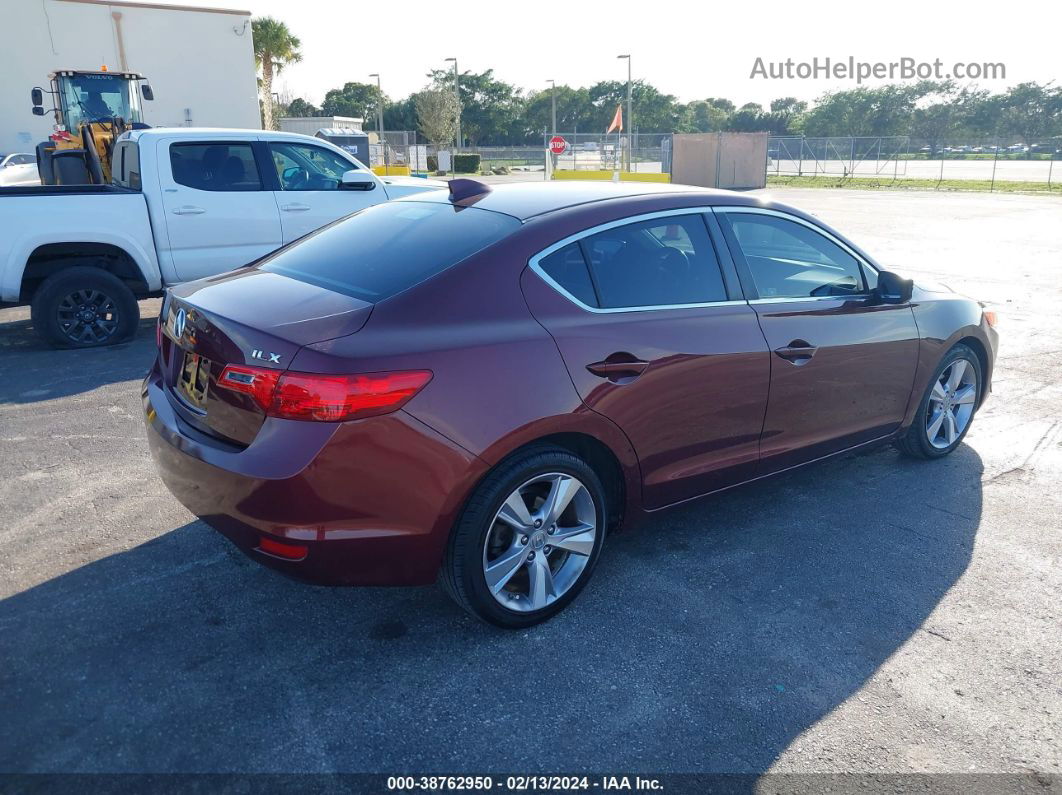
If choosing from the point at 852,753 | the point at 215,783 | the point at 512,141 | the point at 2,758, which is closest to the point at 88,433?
the point at 2,758

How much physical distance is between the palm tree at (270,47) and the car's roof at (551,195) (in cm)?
4503

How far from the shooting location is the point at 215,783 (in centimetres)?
247

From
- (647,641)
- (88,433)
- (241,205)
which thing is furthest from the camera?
(241,205)

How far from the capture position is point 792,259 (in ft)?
13.9

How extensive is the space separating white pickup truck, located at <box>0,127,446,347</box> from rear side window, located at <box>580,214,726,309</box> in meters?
5.14

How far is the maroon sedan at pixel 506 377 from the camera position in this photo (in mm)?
2785

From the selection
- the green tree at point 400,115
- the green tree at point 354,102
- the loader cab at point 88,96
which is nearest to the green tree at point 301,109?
the green tree at point 354,102

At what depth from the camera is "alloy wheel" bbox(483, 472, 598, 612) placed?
3.14m

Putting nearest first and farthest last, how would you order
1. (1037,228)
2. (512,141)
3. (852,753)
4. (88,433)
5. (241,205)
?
(852,753) < (88,433) < (241,205) < (1037,228) < (512,141)

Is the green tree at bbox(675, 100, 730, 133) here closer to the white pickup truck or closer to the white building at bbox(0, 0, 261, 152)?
the white building at bbox(0, 0, 261, 152)

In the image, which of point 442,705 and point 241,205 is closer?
point 442,705

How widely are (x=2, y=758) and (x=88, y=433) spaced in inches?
125

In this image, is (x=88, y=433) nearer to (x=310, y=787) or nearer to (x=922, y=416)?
(x=310, y=787)

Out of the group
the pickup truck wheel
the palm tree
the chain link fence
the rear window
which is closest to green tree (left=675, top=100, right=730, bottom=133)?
the chain link fence
